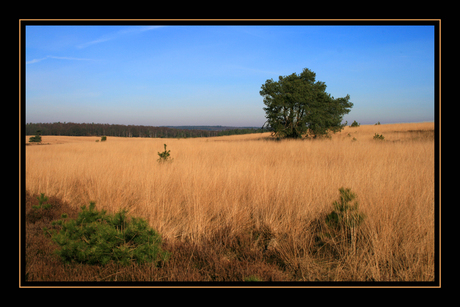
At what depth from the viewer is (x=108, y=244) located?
2.30m

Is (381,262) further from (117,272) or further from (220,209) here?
(117,272)

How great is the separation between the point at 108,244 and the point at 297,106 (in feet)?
55.0

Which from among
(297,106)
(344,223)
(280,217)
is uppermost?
(297,106)

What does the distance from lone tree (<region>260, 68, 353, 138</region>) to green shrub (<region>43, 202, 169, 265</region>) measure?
608 inches

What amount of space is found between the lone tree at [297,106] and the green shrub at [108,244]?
15.4 metres

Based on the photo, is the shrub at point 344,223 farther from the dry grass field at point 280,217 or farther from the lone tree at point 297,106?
the lone tree at point 297,106

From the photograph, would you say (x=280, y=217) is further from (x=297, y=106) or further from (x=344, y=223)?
(x=297, y=106)

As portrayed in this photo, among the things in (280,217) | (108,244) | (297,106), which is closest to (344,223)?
(280,217)

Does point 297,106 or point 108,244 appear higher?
point 297,106

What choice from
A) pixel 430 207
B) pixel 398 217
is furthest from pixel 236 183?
pixel 430 207
